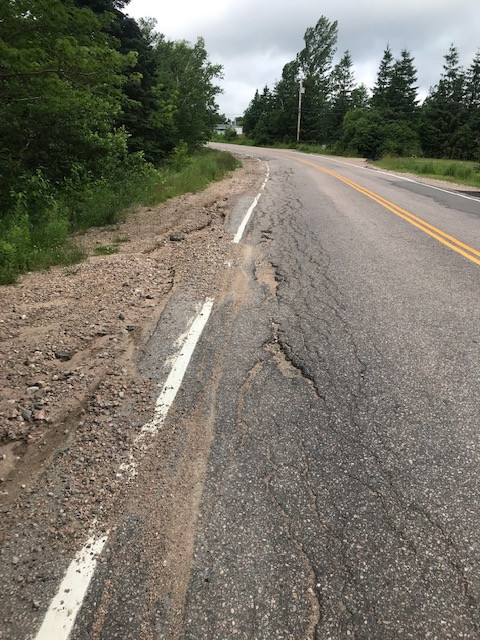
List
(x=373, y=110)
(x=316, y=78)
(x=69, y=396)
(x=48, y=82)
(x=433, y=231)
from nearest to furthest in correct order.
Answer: (x=69, y=396), (x=48, y=82), (x=433, y=231), (x=373, y=110), (x=316, y=78)

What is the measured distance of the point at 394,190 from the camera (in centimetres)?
1476

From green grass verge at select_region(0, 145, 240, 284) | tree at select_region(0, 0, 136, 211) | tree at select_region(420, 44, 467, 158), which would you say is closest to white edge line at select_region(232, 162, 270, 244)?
green grass verge at select_region(0, 145, 240, 284)

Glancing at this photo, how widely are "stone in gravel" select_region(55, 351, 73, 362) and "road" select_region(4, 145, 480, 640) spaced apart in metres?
0.74

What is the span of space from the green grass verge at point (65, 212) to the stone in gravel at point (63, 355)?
7.39 feet

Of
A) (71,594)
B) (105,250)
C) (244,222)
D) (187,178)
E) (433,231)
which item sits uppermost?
(187,178)

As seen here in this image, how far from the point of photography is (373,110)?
142 feet

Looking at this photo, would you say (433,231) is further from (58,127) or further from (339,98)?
(339,98)

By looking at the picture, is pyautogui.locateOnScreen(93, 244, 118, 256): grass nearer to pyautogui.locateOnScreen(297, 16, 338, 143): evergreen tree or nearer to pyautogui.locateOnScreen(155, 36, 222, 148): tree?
pyautogui.locateOnScreen(155, 36, 222, 148): tree

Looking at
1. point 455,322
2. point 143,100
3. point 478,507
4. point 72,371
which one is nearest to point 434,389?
point 478,507

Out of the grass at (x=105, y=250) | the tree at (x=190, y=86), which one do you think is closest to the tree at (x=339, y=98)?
the tree at (x=190, y=86)

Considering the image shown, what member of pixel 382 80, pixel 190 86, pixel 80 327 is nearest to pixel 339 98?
pixel 382 80

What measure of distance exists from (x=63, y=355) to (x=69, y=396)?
66 cm

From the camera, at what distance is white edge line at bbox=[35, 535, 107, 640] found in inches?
63.8

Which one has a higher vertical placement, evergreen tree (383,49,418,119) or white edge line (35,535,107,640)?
evergreen tree (383,49,418,119)
